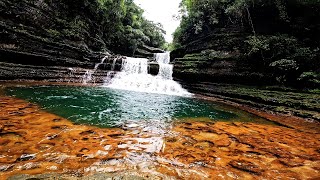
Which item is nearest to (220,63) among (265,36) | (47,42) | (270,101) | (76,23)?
(265,36)

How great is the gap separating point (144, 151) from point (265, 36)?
507 inches

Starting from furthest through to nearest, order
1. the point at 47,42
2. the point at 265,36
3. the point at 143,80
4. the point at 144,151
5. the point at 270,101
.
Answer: the point at 143,80 < the point at 47,42 < the point at 265,36 < the point at 270,101 < the point at 144,151

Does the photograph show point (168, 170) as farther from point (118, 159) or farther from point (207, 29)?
point (207, 29)

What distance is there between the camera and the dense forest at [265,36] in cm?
1102

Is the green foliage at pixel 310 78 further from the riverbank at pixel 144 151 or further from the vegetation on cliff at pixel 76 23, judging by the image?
the vegetation on cliff at pixel 76 23

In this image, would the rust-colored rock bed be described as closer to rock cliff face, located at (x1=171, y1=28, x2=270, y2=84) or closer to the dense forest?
the dense forest

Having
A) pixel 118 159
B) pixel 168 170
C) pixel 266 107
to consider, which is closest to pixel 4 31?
pixel 118 159

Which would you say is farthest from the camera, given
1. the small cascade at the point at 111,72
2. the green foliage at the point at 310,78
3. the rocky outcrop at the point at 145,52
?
the rocky outcrop at the point at 145,52

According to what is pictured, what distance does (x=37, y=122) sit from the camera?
4754mm

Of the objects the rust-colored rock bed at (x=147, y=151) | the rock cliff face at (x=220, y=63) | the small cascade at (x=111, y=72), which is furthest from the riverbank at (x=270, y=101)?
the rust-colored rock bed at (x=147, y=151)

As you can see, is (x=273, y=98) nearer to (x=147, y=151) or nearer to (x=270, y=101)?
(x=270, y=101)

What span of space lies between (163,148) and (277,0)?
13.7 metres

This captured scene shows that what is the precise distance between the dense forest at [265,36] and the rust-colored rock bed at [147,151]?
6942 mm

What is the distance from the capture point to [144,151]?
367cm
